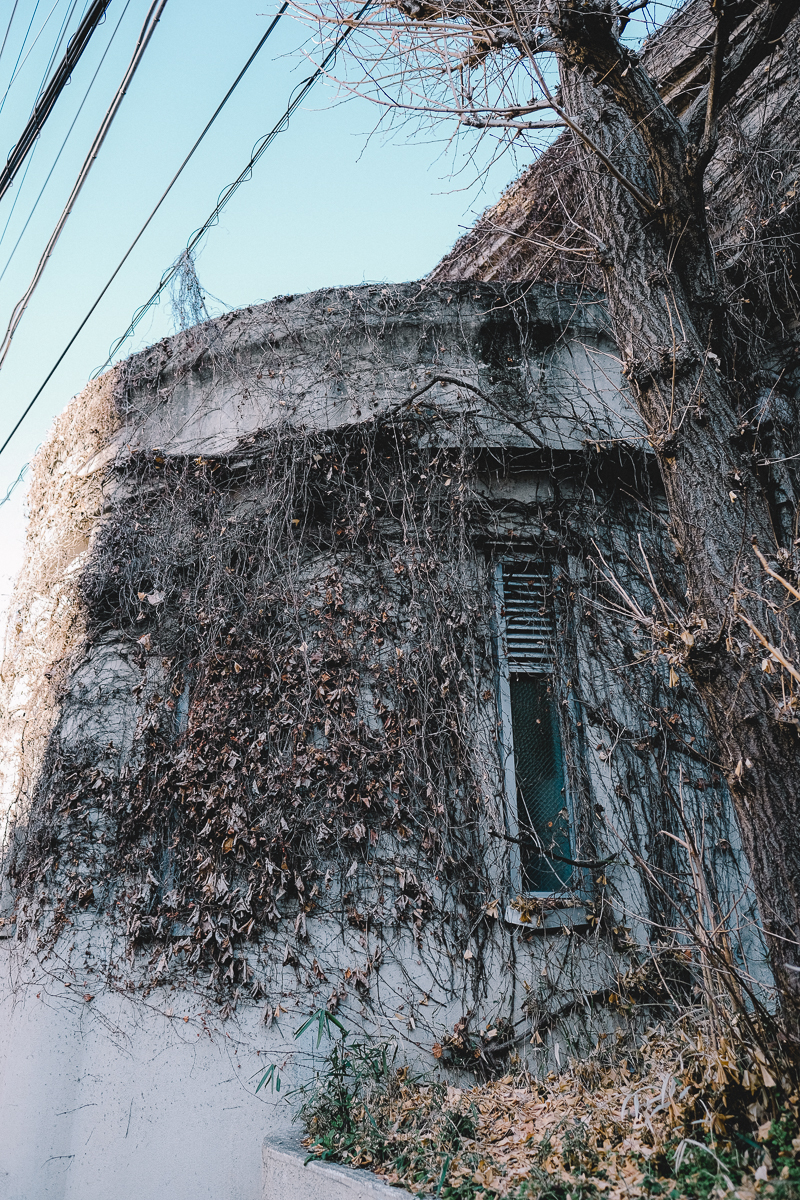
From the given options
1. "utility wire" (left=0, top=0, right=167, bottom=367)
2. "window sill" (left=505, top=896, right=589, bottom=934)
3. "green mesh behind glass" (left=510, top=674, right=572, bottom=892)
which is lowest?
"window sill" (left=505, top=896, right=589, bottom=934)

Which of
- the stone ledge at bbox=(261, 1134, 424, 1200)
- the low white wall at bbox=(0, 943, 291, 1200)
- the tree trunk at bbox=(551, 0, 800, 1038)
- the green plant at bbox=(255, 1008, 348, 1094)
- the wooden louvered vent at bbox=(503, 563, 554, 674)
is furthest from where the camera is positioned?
the wooden louvered vent at bbox=(503, 563, 554, 674)

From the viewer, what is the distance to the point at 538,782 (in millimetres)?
5266

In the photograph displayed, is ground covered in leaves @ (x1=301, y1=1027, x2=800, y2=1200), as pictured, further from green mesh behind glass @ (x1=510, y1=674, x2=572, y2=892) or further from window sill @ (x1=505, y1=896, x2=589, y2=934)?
Result: green mesh behind glass @ (x1=510, y1=674, x2=572, y2=892)

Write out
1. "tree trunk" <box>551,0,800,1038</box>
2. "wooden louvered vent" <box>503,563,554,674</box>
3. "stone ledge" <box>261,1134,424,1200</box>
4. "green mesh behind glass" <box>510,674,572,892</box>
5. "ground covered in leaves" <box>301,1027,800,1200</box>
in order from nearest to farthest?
"ground covered in leaves" <box>301,1027,800,1200</box> → "tree trunk" <box>551,0,800,1038</box> → "stone ledge" <box>261,1134,424,1200</box> → "green mesh behind glass" <box>510,674,572,892</box> → "wooden louvered vent" <box>503,563,554,674</box>

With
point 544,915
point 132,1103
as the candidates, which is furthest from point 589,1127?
point 132,1103

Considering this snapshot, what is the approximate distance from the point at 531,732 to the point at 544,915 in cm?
112

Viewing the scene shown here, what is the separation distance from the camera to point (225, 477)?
6.02 metres

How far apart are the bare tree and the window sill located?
1922 mm

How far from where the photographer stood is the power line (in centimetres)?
491

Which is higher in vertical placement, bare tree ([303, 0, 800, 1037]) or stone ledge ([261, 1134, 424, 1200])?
bare tree ([303, 0, 800, 1037])

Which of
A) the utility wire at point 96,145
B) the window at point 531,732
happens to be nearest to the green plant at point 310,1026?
the window at point 531,732

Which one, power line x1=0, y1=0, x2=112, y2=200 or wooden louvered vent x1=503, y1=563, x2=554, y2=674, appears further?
wooden louvered vent x1=503, y1=563, x2=554, y2=674

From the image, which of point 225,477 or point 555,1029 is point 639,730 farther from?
point 225,477

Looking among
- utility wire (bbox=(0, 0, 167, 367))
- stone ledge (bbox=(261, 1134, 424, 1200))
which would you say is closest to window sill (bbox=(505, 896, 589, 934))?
stone ledge (bbox=(261, 1134, 424, 1200))
